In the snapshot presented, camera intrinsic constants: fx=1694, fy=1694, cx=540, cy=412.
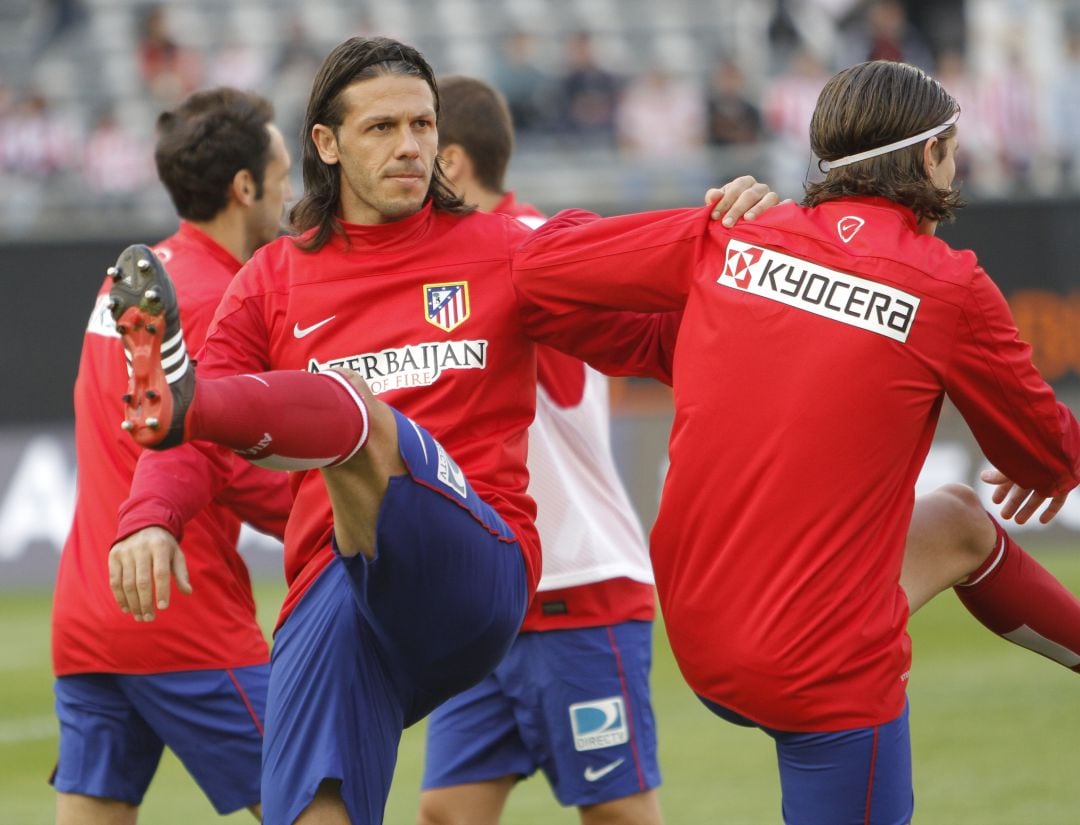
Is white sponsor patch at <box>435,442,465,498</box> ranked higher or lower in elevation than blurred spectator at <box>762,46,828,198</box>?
higher

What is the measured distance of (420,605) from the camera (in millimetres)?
3703

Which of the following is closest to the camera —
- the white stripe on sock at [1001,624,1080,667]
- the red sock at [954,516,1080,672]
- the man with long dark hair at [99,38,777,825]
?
the man with long dark hair at [99,38,777,825]

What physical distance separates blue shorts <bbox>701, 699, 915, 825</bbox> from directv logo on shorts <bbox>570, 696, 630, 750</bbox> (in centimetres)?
114

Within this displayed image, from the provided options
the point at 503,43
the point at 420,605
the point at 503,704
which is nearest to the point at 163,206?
the point at 503,43

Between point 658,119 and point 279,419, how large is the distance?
13562 mm

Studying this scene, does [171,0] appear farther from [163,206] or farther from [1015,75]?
[1015,75]

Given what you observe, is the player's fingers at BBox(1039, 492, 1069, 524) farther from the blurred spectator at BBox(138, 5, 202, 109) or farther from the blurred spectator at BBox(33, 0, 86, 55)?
the blurred spectator at BBox(33, 0, 86, 55)

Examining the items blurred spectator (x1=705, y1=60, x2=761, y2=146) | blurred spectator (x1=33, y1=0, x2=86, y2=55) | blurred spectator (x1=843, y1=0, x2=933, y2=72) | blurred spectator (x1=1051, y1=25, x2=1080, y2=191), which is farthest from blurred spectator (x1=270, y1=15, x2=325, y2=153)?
blurred spectator (x1=1051, y1=25, x2=1080, y2=191)

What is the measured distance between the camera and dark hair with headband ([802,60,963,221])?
12.3ft

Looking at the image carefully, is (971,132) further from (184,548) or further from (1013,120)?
(184,548)

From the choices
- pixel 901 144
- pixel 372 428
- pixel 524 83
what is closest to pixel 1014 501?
pixel 901 144

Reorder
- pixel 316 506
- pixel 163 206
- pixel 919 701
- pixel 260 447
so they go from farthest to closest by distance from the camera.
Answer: pixel 163 206, pixel 919 701, pixel 316 506, pixel 260 447

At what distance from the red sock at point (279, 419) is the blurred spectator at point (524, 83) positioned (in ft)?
43.6

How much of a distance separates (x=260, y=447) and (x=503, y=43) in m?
15.6
